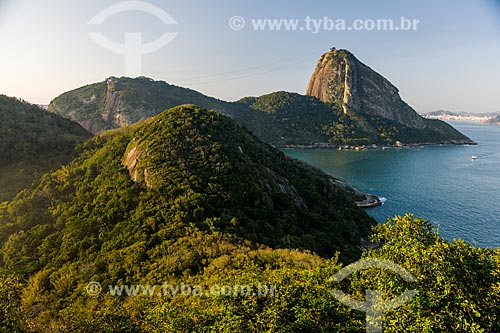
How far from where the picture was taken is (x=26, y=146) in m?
49.9

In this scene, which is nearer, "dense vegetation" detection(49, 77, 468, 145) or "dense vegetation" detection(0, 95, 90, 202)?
"dense vegetation" detection(0, 95, 90, 202)

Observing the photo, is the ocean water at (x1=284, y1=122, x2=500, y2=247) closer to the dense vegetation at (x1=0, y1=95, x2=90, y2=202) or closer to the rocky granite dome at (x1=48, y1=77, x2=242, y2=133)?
the dense vegetation at (x1=0, y1=95, x2=90, y2=202)

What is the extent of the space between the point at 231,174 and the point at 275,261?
54.2ft

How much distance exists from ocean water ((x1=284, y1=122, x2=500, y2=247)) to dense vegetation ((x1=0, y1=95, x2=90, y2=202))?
213ft

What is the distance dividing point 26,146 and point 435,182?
10527 cm

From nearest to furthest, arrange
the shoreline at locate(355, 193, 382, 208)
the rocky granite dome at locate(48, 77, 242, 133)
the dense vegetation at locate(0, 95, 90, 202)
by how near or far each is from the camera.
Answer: the dense vegetation at locate(0, 95, 90, 202)
the shoreline at locate(355, 193, 382, 208)
the rocky granite dome at locate(48, 77, 242, 133)

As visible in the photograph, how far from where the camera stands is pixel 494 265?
11336 mm

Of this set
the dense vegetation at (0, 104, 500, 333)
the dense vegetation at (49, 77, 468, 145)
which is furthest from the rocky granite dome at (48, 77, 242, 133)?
the dense vegetation at (0, 104, 500, 333)

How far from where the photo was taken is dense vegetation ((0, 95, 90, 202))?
44406 millimetres

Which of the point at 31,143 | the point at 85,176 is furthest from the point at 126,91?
the point at 85,176

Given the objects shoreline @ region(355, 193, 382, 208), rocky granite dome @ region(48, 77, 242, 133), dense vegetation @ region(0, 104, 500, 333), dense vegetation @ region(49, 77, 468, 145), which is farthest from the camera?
dense vegetation @ region(49, 77, 468, 145)

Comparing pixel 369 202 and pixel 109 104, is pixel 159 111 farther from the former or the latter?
pixel 369 202

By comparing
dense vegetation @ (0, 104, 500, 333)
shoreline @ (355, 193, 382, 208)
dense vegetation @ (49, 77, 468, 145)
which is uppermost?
dense vegetation @ (49, 77, 468, 145)

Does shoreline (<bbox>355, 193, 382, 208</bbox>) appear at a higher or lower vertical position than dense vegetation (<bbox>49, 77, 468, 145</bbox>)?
lower
